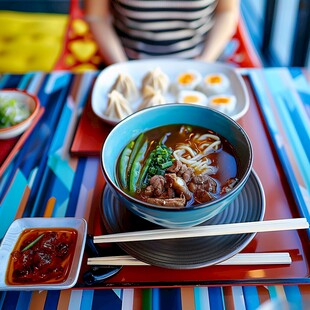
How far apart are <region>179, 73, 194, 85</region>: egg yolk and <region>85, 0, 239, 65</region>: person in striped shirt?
1.44 ft

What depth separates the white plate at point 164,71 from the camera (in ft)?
4.80

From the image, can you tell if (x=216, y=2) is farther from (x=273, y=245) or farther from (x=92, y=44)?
(x=273, y=245)

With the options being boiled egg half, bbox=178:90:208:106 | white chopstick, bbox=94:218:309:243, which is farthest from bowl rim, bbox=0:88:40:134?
white chopstick, bbox=94:218:309:243

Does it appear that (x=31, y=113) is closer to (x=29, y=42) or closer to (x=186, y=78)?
(x=186, y=78)

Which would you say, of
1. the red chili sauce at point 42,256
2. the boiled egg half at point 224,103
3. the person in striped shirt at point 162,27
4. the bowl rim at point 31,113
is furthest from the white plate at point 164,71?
the red chili sauce at point 42,256

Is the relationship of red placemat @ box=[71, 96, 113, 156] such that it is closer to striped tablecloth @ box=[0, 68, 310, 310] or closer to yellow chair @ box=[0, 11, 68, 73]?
striped tablecloth @ box=[0, 68, 310, 310]

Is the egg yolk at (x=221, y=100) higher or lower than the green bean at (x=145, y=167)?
lower

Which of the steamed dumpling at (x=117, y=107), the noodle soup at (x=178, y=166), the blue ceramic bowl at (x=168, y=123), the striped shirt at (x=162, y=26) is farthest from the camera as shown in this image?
the striped shirt at (x=162, y=26)

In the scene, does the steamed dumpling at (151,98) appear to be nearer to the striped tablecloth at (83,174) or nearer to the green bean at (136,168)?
the striped tablecloth at (83,174)

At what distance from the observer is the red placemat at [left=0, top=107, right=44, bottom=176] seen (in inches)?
48.6

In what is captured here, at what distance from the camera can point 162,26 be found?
6.46 ft

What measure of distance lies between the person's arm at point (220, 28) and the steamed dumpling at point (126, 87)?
58cm

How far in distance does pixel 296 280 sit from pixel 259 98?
79cm

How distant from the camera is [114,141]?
100 centimetres
